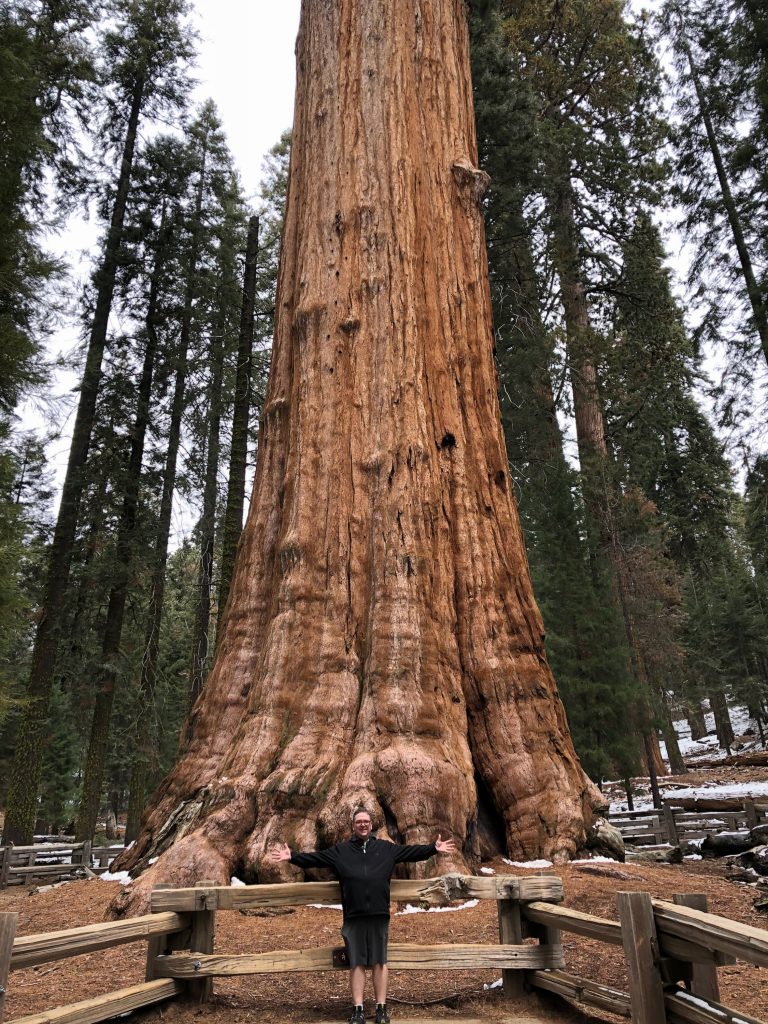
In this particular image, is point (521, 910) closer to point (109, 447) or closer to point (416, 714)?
point (416, 714)

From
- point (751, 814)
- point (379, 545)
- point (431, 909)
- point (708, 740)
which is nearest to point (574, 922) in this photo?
point (431, 909)

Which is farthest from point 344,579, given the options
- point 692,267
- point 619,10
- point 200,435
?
point 619,10

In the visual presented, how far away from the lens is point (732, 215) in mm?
15438

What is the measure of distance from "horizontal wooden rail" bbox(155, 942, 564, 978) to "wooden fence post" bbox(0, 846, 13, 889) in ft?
31.3

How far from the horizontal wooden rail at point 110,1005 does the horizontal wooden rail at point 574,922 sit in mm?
2111

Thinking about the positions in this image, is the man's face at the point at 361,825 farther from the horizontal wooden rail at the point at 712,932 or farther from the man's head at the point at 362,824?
the horizontal wooden rail at the point at 712,932

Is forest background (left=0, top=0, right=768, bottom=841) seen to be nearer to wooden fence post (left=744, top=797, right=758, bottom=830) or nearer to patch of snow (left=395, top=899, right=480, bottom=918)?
wooden fence post (left=744, top=797, right=758, bottom=830)

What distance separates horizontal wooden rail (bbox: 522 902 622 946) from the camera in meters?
3.60

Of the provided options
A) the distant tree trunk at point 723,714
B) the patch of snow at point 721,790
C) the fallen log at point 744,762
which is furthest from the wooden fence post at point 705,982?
the distant tree trunk at point 723,714

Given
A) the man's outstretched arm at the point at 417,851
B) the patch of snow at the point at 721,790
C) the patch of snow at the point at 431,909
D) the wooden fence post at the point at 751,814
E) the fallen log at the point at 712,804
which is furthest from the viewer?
the patch of snow at the point at 721,790

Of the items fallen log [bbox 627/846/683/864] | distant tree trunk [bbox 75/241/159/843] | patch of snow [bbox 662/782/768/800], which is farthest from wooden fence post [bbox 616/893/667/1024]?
patch of snow [bbox 662/782/768/800]

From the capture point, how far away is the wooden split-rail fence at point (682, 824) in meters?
10.8

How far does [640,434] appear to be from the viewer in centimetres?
2219

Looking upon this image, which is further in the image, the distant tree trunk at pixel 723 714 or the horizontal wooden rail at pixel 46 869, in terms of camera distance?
the distant tree trunk at pixel 723 714
